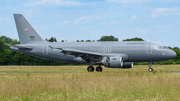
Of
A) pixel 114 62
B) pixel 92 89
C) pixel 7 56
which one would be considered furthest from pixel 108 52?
pixel 7 56

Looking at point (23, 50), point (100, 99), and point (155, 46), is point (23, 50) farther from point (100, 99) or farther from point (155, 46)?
point (100, 99)

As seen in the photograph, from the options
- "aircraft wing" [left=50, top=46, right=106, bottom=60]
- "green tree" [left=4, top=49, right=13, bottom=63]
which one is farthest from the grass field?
"green tree" [left=4, top=49, right=13, bottom=63]

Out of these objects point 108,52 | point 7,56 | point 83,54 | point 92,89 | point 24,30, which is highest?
point 24,30

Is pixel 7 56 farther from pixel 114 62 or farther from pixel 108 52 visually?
pixel 114 62

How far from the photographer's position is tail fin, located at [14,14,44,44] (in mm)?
32875

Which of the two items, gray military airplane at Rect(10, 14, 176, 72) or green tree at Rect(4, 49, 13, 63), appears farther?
green tree at Rect(4, 49, 13, 63)

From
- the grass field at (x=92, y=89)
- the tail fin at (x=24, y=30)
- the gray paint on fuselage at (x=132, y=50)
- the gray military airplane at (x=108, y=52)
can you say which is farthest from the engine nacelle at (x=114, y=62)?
the tail fin at (x=24, y=30)

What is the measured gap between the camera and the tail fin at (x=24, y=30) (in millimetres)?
32875

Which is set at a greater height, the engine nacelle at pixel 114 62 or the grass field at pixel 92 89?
the engine nacelle at pixel 114 62

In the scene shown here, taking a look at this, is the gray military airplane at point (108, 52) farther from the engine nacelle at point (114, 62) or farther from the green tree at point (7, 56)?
the green tree at point (7, 56)

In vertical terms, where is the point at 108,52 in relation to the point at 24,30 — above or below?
below

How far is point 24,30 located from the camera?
1300 inches

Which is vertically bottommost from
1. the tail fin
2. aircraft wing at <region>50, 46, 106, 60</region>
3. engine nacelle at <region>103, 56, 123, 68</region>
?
engine nacelle at <region>103, 56, 123, 68</region>

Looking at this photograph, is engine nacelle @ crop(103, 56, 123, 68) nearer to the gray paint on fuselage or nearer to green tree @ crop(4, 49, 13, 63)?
the gray paint on fuselage
